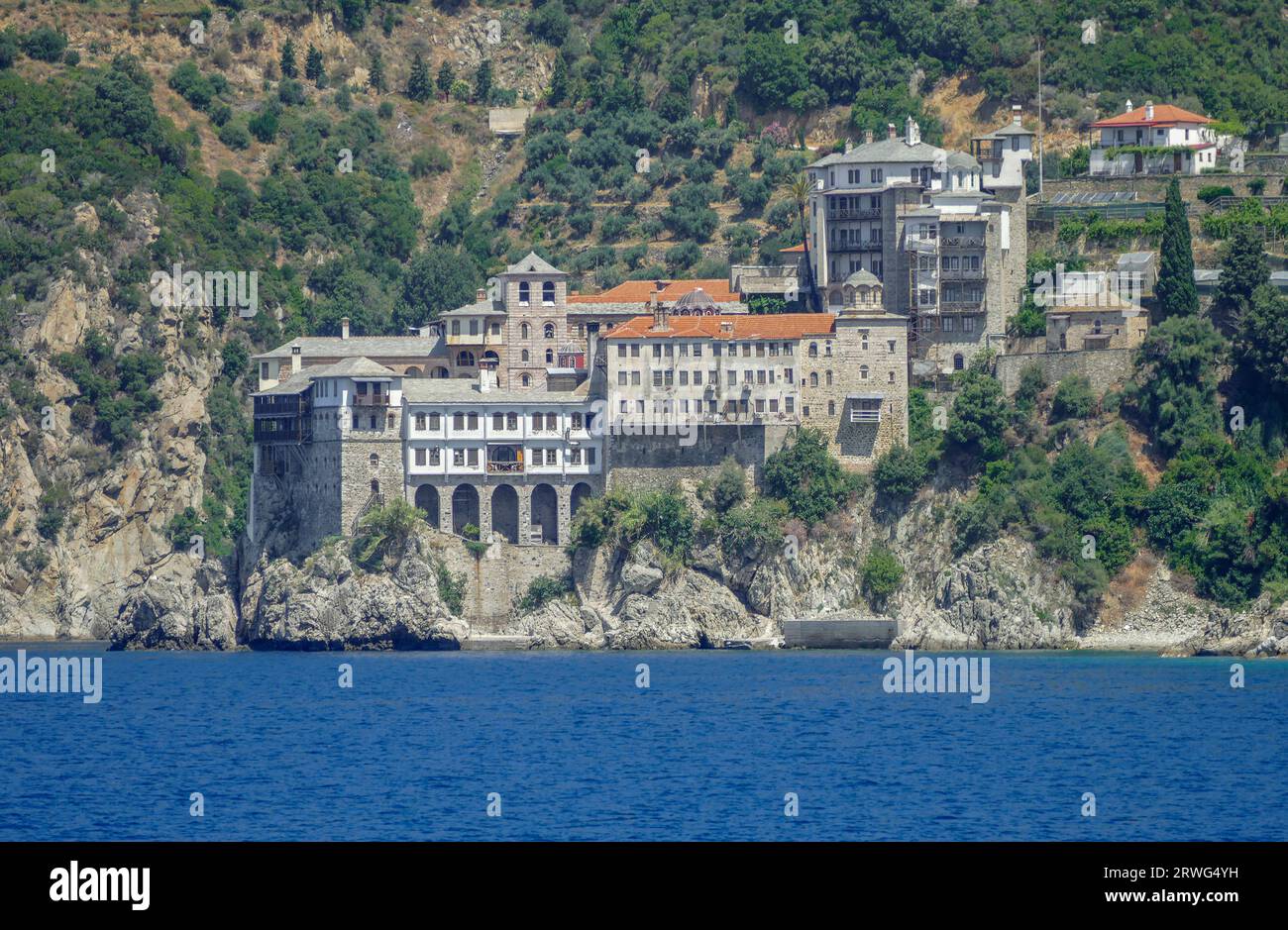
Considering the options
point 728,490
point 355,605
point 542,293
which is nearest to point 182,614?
point 355,605

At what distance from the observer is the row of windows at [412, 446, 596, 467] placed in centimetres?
8619

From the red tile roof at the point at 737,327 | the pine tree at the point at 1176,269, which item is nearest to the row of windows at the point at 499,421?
the red tile roof at the point at 737,327

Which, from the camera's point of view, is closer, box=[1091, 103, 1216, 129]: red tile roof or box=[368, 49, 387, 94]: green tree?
box=[1091, 103, 1216, 129]: red tile roof

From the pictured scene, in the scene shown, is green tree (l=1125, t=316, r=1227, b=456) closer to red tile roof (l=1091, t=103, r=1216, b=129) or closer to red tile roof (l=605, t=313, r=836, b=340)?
red tile roof (l=605, t=313, r=836, b=340)

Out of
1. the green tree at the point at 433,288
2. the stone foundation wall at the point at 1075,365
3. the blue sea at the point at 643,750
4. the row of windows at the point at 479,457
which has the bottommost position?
the blue sea at the point at 643,750

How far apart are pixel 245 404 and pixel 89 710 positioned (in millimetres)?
37425

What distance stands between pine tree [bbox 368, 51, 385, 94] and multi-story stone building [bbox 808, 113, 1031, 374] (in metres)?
57.3


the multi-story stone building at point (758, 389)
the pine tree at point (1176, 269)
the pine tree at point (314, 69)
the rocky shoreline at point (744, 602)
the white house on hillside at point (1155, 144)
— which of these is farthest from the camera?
the pine tree at point (314, 69)

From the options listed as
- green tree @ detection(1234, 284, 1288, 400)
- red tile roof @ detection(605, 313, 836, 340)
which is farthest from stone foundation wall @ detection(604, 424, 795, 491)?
green tree @ detection(1234, 284, 1288, 400)

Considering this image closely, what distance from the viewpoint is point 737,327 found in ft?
284

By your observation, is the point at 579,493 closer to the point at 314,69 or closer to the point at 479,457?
the point at 479,457

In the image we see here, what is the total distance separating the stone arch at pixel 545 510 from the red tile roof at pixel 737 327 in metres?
6.49

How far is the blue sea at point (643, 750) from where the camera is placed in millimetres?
44312

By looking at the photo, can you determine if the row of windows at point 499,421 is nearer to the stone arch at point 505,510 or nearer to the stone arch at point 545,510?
the stone arch at point 545,510
